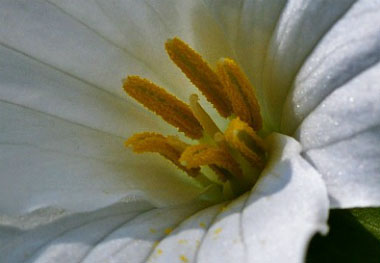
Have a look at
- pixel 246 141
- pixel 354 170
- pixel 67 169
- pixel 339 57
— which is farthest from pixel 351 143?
pixel 67 169

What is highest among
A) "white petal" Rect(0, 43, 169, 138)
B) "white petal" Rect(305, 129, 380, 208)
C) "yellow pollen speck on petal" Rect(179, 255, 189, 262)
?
"white petal" Rect(0, 43, 169, 138)

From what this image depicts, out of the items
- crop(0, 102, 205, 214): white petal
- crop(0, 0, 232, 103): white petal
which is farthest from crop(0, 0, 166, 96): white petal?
crop(0, 102, 205, 214): white petal

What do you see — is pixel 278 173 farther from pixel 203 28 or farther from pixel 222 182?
pixel 203 28

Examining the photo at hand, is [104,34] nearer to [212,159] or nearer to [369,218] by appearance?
[212,159]

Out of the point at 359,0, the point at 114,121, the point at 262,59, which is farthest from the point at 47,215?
the point at 359,0

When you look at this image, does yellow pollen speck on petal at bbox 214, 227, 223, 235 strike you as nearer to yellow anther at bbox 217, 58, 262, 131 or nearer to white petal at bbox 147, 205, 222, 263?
white petal at bbox 147, 205, 222, 263

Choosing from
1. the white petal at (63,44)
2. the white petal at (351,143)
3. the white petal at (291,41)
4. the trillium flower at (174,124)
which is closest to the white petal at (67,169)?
the trillium flower at (174,124)

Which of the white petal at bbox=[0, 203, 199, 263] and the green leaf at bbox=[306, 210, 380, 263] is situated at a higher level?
the white petal at bbox=[0, 203, 199, 263]
